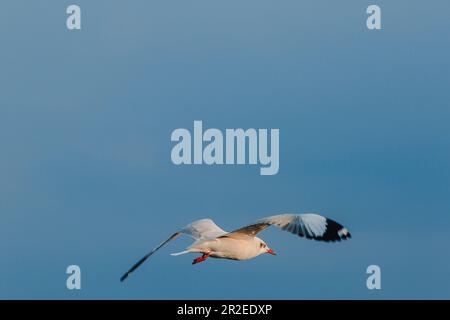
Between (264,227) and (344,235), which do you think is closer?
(344,235)

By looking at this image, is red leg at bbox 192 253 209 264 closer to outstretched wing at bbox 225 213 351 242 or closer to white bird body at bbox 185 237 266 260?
white bird body at bbox 185 237 266 260

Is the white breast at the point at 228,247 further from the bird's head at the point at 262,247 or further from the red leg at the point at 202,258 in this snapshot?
the bird's head at the point at 262,247

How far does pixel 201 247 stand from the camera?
11.7 m

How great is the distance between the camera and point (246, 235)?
12016 mm

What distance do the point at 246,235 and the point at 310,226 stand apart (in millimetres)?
1144

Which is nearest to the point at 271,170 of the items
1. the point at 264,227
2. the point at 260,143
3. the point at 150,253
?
the point at 260,143

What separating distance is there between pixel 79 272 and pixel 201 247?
1.94 meters

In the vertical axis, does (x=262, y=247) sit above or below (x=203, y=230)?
below

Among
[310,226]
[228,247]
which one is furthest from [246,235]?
[310,226]

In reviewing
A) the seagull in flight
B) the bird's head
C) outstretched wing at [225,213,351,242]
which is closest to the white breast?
the seagull in flight

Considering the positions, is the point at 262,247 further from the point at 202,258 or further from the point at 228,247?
the point at 202,258

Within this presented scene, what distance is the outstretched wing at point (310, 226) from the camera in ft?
36.0

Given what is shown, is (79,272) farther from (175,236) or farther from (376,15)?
(376,15)

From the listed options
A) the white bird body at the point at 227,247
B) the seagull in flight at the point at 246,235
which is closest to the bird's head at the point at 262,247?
the seagull in flight at the point at 246,235
